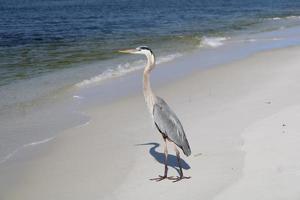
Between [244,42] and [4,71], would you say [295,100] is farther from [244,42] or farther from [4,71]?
[244,42]

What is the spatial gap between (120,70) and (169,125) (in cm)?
777

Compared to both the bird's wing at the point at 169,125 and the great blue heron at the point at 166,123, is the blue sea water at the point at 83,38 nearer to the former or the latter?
the great blue heron at the point at 166,123

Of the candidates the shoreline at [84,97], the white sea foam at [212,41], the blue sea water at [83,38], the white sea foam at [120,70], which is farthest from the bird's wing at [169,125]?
the white sea foam at [212,41]

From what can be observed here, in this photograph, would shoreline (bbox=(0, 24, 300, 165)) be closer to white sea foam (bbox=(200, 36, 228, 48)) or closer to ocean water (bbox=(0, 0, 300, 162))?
ocean water (bbox=(0, 0, 300, 162))

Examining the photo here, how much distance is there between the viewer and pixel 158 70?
45.9 ft

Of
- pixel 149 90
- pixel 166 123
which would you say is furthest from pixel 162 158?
→ pixel 149 90

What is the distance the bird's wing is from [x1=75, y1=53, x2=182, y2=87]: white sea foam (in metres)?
5.75

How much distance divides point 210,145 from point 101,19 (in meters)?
28.5

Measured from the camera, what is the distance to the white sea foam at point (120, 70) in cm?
1273

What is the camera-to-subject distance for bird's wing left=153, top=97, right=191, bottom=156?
655cm

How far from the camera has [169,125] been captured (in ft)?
21.9

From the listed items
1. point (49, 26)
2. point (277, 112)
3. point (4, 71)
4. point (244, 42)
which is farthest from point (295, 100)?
point (49, 26)

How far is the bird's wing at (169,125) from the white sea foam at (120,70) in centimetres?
575

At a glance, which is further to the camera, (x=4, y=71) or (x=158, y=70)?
(x=4, y=71)
